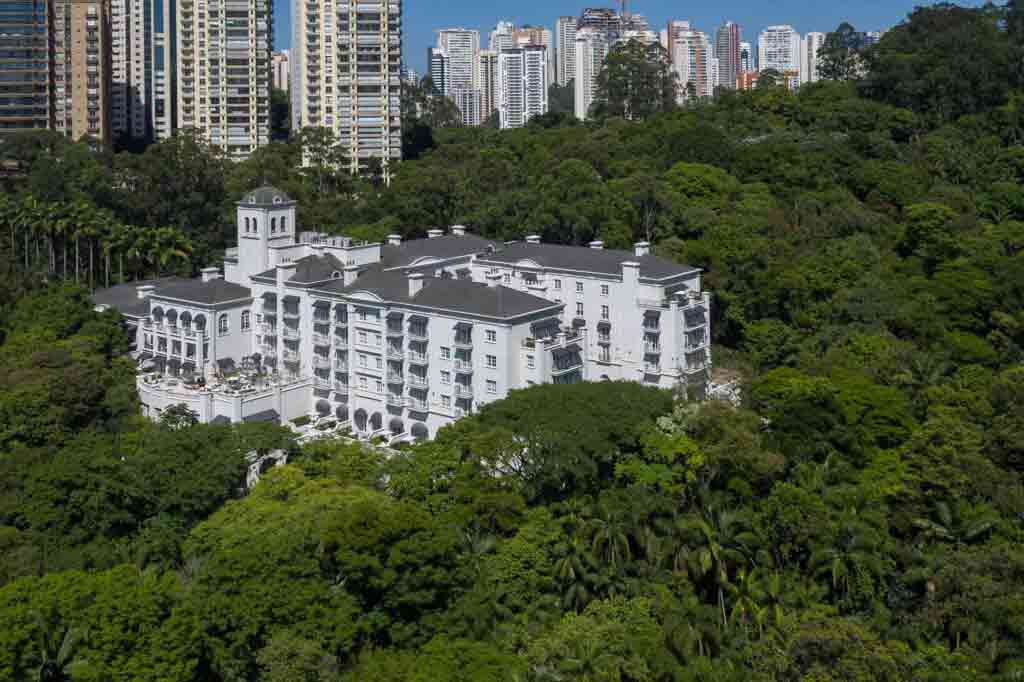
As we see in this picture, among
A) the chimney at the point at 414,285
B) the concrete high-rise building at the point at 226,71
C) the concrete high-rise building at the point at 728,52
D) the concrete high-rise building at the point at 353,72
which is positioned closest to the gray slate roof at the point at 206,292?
the chimney at the point at 414,285

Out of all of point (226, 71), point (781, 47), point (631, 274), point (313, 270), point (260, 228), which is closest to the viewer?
point (631, 274)

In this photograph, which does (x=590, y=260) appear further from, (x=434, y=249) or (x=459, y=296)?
(x=434, y=249)

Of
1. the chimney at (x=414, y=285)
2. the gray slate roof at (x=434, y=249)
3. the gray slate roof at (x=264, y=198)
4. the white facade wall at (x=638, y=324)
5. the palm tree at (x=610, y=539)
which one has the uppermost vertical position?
the gray slate roof at (x=264, y=198)

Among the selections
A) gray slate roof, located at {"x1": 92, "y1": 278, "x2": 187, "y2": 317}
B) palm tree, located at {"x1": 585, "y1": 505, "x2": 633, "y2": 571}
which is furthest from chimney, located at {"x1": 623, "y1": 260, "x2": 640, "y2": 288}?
gray slate roof, located at {"x1": 92, "y1": 278, "x2": 187, "y2": 317}

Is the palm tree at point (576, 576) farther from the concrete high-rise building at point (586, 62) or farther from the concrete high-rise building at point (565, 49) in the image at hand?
the concrete high-rise building at point (565, 49)

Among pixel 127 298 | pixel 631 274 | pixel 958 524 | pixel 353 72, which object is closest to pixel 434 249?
pixel 631 274
